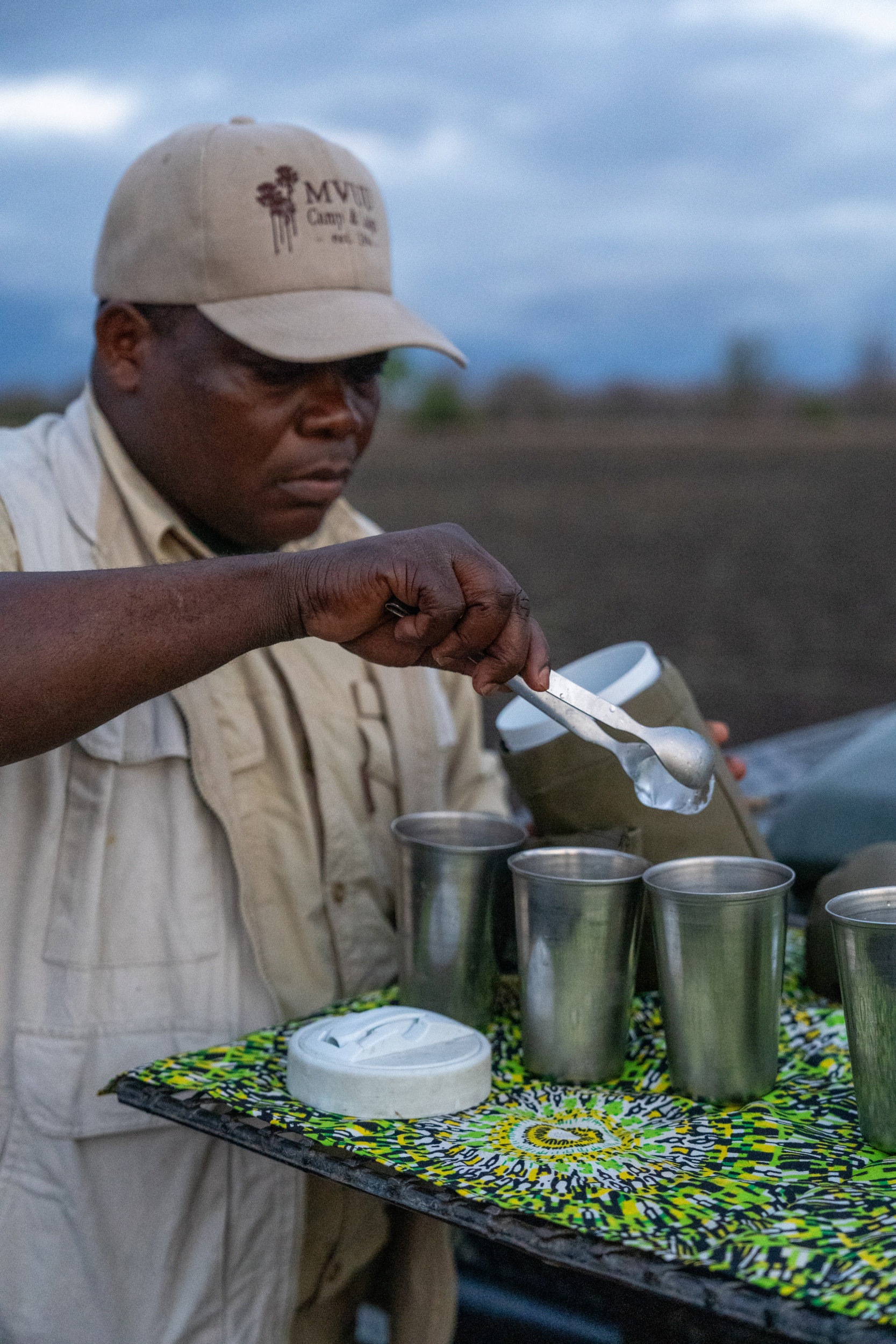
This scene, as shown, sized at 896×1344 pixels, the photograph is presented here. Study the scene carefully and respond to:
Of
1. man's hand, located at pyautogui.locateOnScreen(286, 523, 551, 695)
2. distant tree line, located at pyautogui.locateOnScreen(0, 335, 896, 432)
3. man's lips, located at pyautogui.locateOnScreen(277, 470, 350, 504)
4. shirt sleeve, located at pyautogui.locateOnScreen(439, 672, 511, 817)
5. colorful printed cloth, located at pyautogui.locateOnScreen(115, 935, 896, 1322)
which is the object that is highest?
distant tree line, located at pyautogui.locateOnScreen(0, 335, 896, 432)

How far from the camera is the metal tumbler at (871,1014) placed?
119 cm

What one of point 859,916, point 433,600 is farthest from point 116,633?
point 859,916

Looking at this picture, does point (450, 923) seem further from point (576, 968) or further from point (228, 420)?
point (228, 420)

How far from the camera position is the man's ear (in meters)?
1.96

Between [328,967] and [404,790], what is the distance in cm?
31

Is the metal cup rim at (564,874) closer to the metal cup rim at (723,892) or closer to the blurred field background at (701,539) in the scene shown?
the metal cup rim at (723,892)

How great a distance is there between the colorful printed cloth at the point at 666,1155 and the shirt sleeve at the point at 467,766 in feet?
2.66

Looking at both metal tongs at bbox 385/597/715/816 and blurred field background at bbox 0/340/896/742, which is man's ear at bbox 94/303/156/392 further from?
blurred field background at bbox 0/340/896/742

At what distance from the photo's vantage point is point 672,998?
134 cm

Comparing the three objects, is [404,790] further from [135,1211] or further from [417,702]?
[135,1211]

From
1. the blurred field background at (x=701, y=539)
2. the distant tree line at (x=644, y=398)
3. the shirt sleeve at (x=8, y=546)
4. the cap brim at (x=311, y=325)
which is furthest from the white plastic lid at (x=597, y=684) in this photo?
the distant tree line at (x=644, y=398)

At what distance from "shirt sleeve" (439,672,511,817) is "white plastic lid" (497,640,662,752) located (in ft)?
1.57

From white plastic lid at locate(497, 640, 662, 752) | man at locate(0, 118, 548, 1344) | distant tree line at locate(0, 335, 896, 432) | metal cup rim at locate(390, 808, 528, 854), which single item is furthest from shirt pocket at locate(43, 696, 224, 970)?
distant tree line at locate(0, 335, 896, 432)

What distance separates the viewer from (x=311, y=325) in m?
1.87
